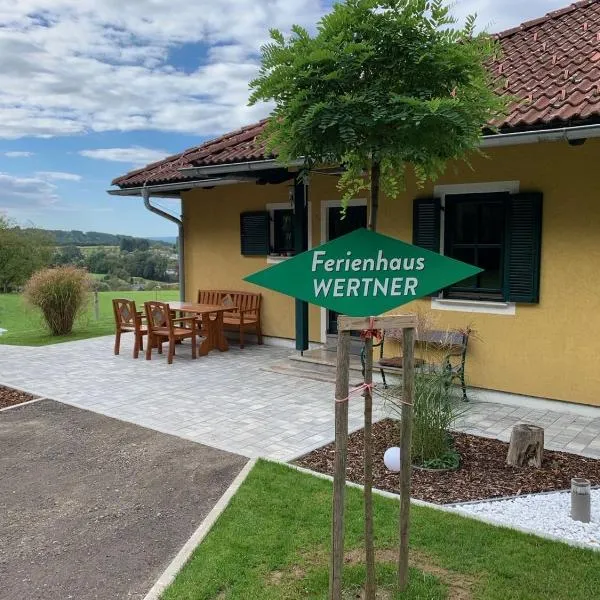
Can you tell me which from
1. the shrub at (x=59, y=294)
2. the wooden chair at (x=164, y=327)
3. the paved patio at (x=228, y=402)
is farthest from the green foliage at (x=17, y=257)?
the wooden chair at (x=164, y=327)

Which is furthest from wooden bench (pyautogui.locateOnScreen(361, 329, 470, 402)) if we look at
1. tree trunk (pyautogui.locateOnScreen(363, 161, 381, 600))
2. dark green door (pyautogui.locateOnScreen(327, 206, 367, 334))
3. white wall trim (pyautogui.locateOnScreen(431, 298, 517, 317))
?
tree trunk (pyautogui.locateOnScreen(363, 161, 381, 600))

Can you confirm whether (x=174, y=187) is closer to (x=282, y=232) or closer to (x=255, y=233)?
(x=255, y=233)

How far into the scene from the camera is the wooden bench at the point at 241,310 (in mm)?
10234

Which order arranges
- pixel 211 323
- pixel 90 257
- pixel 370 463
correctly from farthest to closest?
pixel 90 257
pixel 211 323
pixel 370 463

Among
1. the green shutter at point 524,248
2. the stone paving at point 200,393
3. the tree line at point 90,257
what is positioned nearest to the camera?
the stone paving at point 200,393

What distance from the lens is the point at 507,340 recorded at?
6.75 m

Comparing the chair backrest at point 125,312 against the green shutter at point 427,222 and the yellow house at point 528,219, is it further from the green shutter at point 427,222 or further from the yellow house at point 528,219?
the green shutter at point 427,222

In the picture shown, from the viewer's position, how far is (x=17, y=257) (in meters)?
27.5

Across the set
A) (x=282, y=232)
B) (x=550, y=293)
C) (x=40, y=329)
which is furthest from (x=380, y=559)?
(x=40, y=329)

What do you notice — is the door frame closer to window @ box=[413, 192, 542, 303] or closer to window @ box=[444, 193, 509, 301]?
window @ box=[413, 192, 542, 303]

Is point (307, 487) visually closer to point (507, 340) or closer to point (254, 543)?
point (254, 543)

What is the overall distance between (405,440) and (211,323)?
24.3 ft

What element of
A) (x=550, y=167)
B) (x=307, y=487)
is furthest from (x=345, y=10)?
(x=550, y=167)

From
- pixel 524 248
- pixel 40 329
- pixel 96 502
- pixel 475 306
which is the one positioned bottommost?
pixel 96 502
